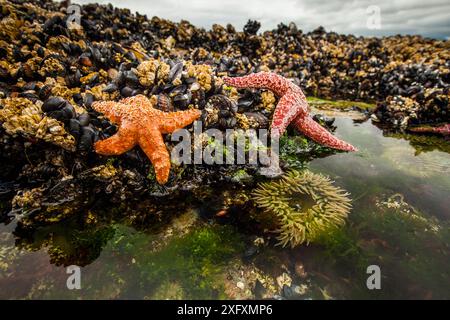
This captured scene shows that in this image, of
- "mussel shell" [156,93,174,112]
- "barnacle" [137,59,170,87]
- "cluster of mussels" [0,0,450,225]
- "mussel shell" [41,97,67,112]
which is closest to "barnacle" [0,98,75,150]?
"cluster of mussels" [0,0,450,225]

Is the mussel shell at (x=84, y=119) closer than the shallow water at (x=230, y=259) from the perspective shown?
No

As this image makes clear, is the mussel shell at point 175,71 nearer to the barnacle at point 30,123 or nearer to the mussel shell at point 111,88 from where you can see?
the mussel shell at point 111,88

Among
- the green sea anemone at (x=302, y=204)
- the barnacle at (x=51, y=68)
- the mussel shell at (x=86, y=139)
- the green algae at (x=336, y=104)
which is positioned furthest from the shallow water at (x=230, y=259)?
the green algae at (x=336, y=104)

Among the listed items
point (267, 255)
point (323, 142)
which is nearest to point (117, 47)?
point (323, 142)

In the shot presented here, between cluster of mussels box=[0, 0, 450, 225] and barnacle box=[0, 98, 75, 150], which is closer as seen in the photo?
barnacle box=[0, 98, 75, 150]

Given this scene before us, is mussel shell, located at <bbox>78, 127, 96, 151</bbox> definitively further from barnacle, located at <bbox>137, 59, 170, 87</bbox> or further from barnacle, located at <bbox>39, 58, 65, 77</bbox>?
barnacle, located at <bbox>39, 58, 65, 77</bbox>

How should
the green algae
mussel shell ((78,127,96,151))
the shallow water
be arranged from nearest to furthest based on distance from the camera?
the shallow water, mussel shell ((78,127,96,151)), the green algae
